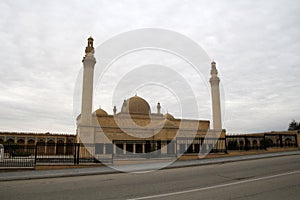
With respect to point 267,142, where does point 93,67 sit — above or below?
above

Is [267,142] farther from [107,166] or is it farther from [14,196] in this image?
[14,196]

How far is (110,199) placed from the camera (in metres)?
5.54

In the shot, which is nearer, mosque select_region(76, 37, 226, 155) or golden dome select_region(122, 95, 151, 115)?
mosque select_region(76, 37, 226, 155)

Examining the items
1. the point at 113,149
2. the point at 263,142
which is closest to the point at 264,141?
the point at 263,142

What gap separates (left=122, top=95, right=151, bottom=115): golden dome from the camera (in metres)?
35.0

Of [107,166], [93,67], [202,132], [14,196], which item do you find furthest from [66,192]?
[202,132]

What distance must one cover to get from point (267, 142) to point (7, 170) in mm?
19915

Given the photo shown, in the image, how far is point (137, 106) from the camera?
3538 centimetres

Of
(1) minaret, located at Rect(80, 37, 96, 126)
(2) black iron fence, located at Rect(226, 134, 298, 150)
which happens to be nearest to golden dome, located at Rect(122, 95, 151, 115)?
(1) minaret, located at Rect(80, 37, 96, 126)

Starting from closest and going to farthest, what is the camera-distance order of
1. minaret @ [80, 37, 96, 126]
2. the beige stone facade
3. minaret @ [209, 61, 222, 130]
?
the beige stone facade
minaret @ [80, 37, 96, 126]
minaret @ [209, 61, 222, 130]

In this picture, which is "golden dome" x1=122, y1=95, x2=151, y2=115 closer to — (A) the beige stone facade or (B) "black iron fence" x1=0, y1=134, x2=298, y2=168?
(A) the beige stone facade

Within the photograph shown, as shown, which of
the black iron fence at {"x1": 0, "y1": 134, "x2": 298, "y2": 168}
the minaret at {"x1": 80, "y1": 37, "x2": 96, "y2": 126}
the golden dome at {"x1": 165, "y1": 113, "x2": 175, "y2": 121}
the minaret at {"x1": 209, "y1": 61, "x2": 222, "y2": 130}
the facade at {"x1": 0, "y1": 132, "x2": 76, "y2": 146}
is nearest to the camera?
the black iron fence at {"x1": 0, "y1": 134, "x2": 298, "y2": 168}

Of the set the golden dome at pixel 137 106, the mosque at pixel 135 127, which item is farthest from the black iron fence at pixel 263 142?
the golden dome at pixel 137 106

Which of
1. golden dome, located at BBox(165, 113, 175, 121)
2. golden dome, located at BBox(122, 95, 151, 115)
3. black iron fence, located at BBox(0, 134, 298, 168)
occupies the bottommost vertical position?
→ black iron fence, located at BBox(0, 134, 298, 168)
